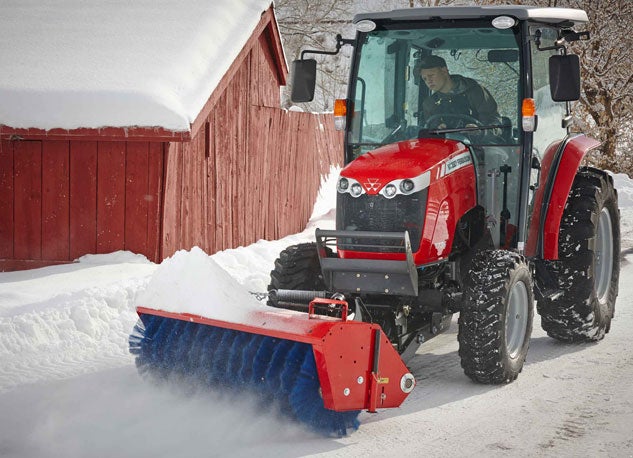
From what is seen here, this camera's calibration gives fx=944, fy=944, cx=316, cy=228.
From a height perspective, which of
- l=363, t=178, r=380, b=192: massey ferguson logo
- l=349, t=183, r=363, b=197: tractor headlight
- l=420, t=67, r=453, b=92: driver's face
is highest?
l=420, t=67, r=453, b=92: driver's face

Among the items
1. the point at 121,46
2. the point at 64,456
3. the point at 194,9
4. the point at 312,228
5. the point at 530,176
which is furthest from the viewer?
the point at 312,228

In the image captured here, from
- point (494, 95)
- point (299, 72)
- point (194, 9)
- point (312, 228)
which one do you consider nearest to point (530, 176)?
point (494, 95)

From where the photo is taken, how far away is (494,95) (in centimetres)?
648

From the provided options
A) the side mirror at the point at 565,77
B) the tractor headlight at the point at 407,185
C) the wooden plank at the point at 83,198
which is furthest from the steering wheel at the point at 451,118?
the wooden plank at the point at 83,198

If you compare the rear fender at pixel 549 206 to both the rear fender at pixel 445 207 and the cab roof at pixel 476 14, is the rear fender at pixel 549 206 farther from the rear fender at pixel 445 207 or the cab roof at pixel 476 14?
the cab roof at pixel 476 14

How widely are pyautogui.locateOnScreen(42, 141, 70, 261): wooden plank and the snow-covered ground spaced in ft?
8.95

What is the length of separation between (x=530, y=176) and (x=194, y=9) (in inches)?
283

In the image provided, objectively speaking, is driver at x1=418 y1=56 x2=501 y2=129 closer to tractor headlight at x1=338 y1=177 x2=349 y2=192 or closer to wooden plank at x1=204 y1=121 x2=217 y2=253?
tractor headlight at x1=338 y1=177 x2=349 y2=192

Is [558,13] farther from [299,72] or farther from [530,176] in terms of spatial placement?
[299,72]

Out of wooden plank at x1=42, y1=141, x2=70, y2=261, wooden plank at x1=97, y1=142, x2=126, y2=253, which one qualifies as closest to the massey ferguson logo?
wooden plank at x1=97, y1=142, x2=126, y2=253

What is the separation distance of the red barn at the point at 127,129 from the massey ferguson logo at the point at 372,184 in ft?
13.8

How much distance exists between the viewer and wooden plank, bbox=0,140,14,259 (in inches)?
416

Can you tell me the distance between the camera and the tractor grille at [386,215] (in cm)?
600

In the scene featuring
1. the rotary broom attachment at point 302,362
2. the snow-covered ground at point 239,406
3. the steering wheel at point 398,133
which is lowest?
the snow-covered ground at point 239,406
